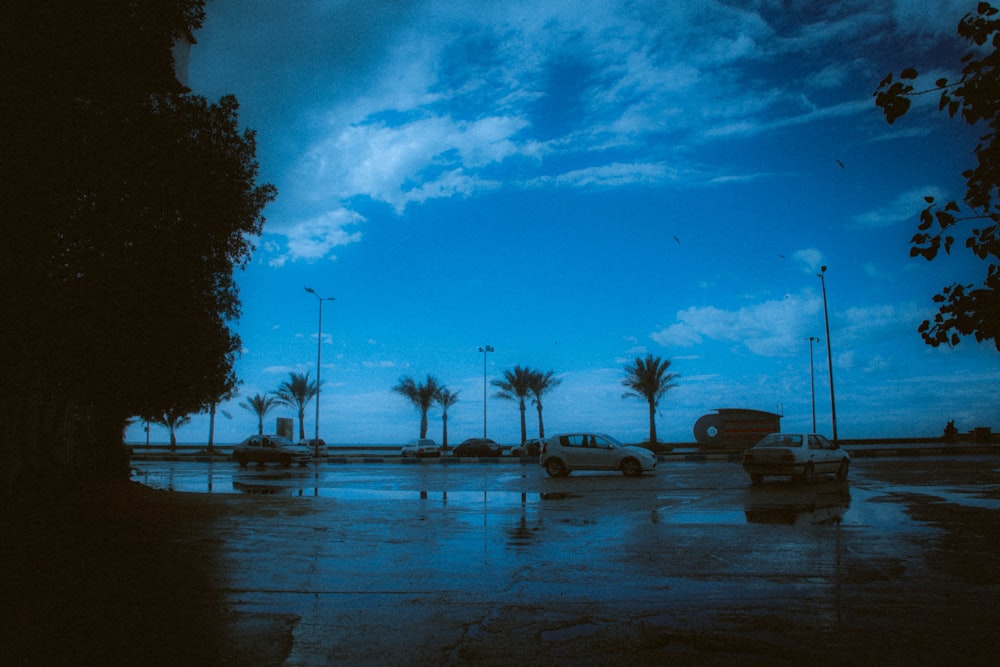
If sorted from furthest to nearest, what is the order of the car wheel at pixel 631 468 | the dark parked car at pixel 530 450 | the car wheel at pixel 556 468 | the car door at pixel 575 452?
the dark parked car at pixel 530 450
the car wheel at pixel 556 468
the car door at pixel 575 452
the car wheel at pixel 631 468

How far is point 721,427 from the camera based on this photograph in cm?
4409

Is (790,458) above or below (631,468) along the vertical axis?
above

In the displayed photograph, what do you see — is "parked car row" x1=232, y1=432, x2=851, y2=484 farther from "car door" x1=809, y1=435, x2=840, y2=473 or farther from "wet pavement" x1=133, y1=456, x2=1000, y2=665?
"wet pavement" x1=133, y1=456, x2=1000, y2=665

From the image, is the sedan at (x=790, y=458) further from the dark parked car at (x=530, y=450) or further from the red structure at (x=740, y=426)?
the dark parked car at (x=530, y=450)

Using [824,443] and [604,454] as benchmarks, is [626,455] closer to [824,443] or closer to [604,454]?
[604,454]

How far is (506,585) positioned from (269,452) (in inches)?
1349

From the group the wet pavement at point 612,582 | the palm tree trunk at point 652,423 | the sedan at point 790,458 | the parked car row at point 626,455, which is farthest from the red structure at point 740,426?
the wet pavement at point 612,582

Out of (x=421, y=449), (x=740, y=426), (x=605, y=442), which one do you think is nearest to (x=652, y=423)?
(x=740, y=426)

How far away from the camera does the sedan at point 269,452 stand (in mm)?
37625

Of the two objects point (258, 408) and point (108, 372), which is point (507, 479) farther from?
point (258, 408)

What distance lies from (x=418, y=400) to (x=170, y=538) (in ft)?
173

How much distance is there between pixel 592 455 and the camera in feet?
81.5

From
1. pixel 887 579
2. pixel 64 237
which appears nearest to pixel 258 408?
pixel 64 237

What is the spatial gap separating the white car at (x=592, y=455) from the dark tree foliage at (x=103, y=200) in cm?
1448
